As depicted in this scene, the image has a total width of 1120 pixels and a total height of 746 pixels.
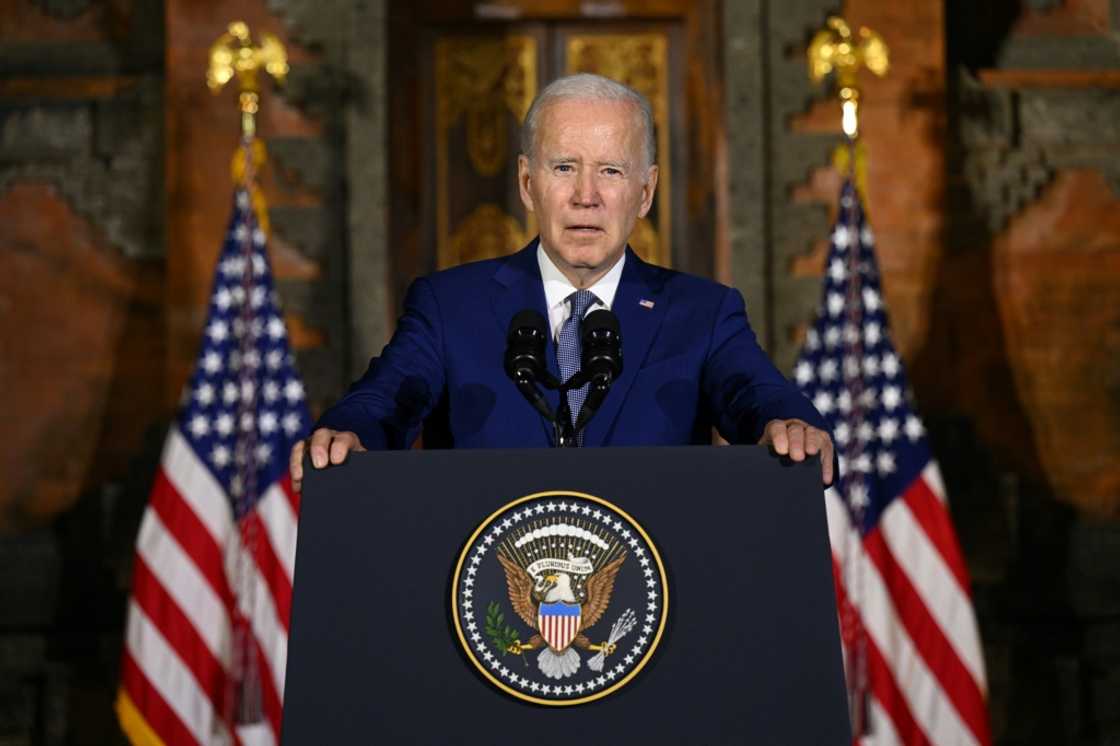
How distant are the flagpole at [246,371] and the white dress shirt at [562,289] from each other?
3169 millimetres

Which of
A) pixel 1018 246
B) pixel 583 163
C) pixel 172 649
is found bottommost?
pixel 172 649

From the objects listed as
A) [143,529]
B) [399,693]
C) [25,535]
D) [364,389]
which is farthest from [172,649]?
[399,693]

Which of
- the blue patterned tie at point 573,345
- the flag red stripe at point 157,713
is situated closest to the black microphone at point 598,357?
the blue patterned tie at point 573,345

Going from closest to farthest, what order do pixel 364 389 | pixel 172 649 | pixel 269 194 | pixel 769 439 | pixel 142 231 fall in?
pixel 769 439
pixel 364 389
pixel 172 649
pixel 269 194
pixel 142 231

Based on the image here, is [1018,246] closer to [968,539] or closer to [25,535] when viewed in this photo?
[968,539]

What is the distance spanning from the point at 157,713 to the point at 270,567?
0.74 m

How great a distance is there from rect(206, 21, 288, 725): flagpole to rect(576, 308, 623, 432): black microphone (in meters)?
3.46

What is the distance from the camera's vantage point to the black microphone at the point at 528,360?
2.28 m

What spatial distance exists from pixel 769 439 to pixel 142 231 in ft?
18.1

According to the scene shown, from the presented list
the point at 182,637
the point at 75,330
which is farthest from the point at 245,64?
the point at 182,637

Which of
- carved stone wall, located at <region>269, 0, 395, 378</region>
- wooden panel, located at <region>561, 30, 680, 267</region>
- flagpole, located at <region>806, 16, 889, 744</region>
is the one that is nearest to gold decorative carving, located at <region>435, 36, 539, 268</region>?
wooden panel, located at <region>561, 30, 680, 267</region>

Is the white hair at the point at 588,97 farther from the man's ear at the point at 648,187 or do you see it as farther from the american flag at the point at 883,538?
the american flag at the point at 883,538

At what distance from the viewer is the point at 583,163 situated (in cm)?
252

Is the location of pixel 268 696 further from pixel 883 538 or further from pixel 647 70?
pixel 647 70
